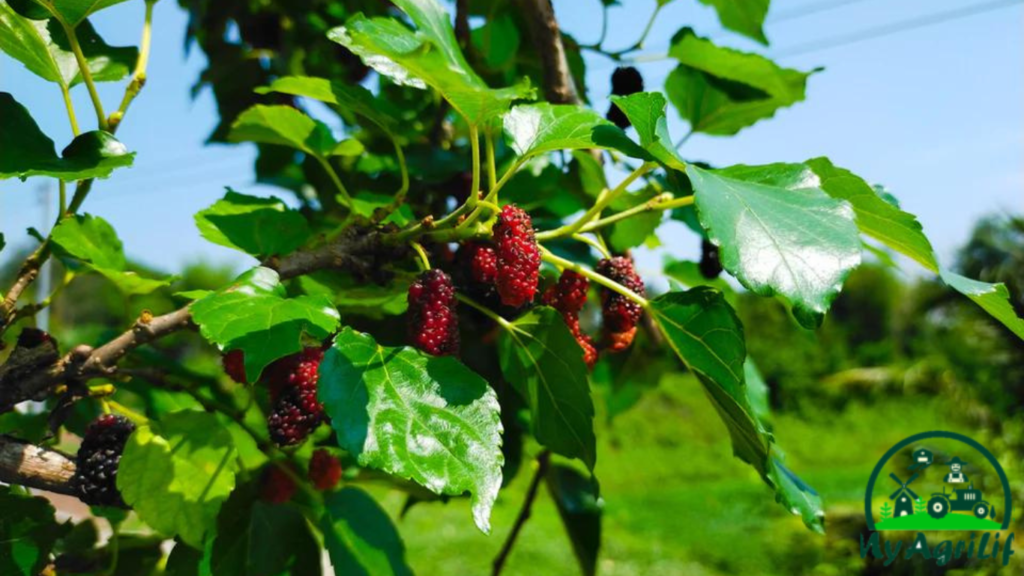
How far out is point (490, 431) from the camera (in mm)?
435

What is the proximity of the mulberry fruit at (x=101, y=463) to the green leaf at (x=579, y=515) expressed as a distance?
0.47 metres

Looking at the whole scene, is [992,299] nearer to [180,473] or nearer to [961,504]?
[180,473]

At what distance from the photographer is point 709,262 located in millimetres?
712

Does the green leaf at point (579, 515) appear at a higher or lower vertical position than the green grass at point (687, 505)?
higher

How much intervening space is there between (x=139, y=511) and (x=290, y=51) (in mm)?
653

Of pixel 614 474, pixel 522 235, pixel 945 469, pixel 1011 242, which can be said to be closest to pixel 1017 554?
pixel 945 469

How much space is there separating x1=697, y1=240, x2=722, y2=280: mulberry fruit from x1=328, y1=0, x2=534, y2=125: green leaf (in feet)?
Answer: 1.02

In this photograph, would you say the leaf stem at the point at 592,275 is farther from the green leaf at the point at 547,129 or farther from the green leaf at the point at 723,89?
the green leaf at the point at 723,89

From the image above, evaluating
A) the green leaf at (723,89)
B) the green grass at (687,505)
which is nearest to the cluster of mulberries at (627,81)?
the green leaf at (723,89)

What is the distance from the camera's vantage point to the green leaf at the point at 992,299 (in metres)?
0.45

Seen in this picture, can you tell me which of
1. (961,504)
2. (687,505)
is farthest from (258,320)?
(687,505)

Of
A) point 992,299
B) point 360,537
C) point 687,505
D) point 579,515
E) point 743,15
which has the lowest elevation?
point 687,505

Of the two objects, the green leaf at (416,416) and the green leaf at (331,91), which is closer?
the green leaf at (416,416)

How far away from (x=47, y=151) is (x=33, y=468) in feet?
0.58
